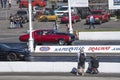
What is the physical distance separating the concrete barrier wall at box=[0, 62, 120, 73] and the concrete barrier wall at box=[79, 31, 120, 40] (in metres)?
19.4

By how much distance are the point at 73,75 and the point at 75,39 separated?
1935cm

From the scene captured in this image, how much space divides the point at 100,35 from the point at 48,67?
64.9 feet

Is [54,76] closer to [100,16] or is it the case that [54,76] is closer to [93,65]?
[93,65]

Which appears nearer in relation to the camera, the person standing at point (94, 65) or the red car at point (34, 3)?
the person standing at point (94, 65)

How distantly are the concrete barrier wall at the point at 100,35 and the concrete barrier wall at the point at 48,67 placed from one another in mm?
19422

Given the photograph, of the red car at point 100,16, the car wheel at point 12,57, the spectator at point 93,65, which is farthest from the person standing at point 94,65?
the red car at point 100,16

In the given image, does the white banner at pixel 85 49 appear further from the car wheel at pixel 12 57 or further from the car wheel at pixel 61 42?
the car wheel at pixel 61 42

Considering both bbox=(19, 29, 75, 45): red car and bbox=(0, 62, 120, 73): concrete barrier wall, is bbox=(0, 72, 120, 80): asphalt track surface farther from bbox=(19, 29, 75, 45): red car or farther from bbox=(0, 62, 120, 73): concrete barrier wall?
bbox=(19, 29, 75, 45): red car

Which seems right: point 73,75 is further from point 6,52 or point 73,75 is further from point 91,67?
point 6,52

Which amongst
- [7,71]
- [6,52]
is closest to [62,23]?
[6,52]

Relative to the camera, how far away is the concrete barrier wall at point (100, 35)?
155 ft

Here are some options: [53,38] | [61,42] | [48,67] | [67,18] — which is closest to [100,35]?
[61,42]

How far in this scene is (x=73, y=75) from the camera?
2706 cm

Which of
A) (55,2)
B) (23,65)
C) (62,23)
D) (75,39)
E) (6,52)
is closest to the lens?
(23,65)
